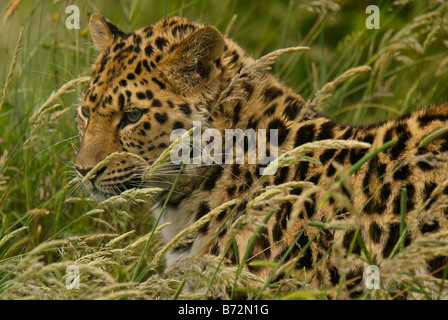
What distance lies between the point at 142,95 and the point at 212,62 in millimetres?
521

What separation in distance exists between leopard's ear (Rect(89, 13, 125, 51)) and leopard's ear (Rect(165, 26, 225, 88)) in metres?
0.79

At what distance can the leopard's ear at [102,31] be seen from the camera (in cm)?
491

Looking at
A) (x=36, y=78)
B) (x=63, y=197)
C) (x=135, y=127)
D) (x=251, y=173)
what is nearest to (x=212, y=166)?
(x=251, y=173)

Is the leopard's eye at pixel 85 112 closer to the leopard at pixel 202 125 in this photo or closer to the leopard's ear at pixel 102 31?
the leopard at pixel 202 125

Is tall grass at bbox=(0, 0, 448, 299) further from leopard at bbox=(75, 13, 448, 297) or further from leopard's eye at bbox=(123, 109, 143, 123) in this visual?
leopard's eye at bbox=(123, 109, 143, 123)

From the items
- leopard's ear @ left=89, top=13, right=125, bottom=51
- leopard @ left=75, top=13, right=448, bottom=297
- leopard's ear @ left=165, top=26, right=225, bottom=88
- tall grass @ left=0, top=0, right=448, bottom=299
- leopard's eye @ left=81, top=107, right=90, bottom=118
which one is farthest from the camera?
leopard's ear @ left=89, top=13, right=125, bottom=51

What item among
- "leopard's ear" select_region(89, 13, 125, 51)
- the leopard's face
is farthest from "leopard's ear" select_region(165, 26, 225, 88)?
"leopard's ear" select_region(89, 13, 125, 51)

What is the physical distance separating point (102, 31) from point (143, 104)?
1004 millimetres

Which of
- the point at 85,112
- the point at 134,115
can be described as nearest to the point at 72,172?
the point at 85,112

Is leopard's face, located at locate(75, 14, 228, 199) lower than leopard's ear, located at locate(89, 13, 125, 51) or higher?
lower

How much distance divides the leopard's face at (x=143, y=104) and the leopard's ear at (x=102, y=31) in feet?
1.79

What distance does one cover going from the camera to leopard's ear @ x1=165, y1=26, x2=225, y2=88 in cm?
427

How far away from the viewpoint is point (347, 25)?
9352 millimetres

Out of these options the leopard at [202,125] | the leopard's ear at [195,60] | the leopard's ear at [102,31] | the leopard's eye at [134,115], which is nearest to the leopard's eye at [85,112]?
the leopard at [202,125]
